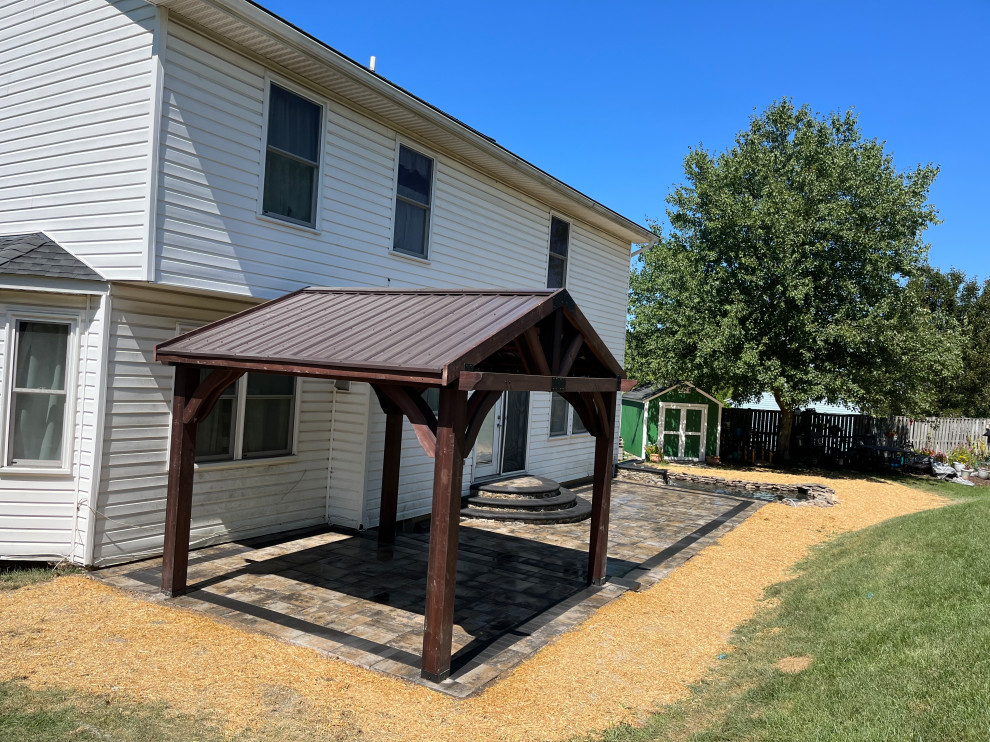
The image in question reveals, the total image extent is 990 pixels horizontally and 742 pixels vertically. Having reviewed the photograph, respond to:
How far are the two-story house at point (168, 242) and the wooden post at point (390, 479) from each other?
497 millimetres

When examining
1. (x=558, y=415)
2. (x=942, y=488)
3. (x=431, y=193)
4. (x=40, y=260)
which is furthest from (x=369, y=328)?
(x=942, y=488)

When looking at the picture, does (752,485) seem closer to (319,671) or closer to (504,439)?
(504,439)

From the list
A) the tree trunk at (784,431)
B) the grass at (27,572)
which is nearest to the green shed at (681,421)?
the tree trunk at (784,431)

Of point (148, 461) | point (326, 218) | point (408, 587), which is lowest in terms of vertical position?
point (408, 587)

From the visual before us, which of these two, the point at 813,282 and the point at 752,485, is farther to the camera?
the point at 813,282

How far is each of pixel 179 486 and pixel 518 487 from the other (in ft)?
20.9

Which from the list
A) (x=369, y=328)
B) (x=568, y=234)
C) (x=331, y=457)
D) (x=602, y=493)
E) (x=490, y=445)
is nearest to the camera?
(x=369, y=328)

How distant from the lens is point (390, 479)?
9734mm

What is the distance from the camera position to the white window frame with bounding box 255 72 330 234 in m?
8.41

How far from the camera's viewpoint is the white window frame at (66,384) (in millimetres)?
7312

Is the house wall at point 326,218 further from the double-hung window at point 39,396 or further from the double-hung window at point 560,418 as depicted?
the double-hung window at point 39,396

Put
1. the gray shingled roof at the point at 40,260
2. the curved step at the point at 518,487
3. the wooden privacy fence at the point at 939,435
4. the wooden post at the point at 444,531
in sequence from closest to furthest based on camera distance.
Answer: the wooden post at the point at 444,531
the gray shingled roof at the point at 40,260
the curved step at the point at 518,487
the wooden privacy fence at the point at 939,435

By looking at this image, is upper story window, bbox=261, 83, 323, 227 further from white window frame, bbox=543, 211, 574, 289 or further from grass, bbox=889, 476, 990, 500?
grass, bbox=889, 476, 990, 500

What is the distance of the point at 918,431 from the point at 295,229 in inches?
865
